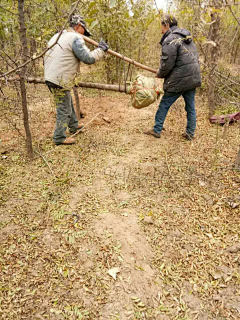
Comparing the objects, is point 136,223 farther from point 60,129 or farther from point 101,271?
point 60,129

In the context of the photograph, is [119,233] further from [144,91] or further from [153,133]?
[153,133]

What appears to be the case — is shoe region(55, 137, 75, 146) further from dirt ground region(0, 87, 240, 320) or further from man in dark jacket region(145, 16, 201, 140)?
man in dark jacket region(145, 16, 201, 140)

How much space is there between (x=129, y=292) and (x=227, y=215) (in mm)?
1461

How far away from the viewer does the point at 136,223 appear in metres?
2.53

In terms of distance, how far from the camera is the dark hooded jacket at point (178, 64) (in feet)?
11.5

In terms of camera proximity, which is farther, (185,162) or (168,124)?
(168,124)

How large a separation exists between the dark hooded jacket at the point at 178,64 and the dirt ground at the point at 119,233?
107 cm

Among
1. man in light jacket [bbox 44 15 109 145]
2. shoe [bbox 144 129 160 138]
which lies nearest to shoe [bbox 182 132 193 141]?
shoe [bbox 144 129 160 138]

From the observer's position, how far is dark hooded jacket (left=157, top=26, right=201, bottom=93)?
351 cm

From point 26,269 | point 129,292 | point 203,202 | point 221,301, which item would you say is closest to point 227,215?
point 203,202

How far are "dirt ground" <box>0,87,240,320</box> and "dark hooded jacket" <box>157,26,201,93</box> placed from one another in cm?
107

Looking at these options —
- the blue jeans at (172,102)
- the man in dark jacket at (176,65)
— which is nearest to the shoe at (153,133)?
the blue jeans at (172,102)

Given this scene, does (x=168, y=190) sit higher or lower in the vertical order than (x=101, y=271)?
higher

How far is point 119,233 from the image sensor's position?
2.39 meters
